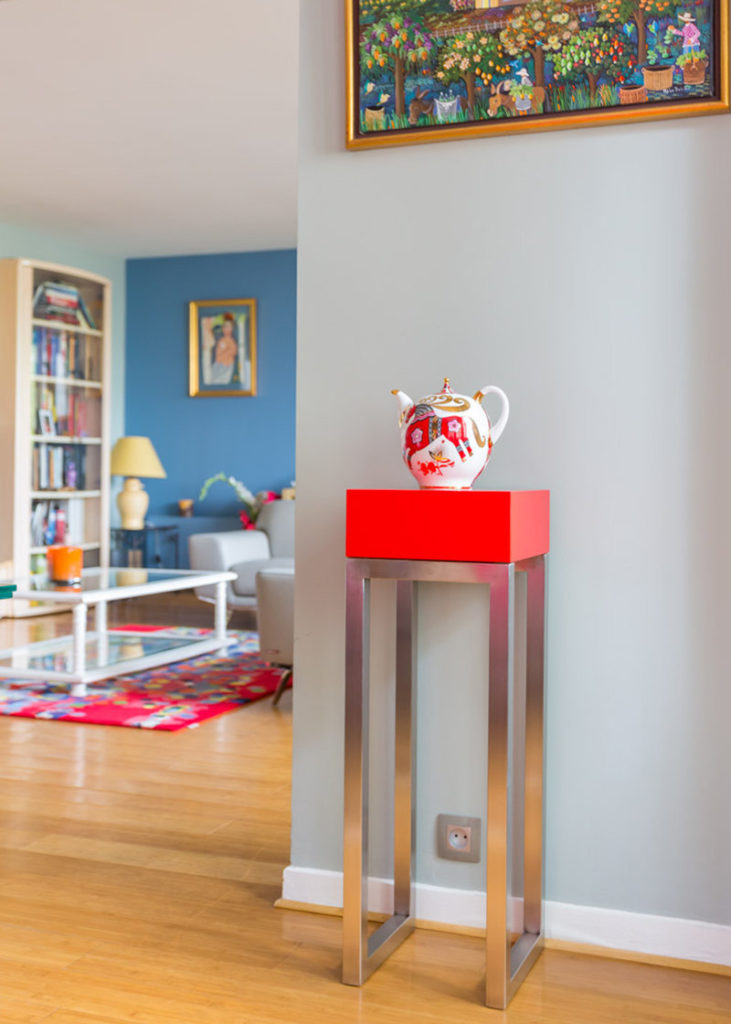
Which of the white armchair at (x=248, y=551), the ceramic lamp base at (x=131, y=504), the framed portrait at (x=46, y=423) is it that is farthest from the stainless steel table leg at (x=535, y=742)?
the ceramic lamp base at (x=131, y=504)

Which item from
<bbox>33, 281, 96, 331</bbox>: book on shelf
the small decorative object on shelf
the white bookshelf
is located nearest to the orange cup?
the white bookshelf

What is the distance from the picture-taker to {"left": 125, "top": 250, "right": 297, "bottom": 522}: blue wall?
8102mm

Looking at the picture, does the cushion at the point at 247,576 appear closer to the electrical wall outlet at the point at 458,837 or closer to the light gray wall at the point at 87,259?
the light gray wall at the point at 87,259

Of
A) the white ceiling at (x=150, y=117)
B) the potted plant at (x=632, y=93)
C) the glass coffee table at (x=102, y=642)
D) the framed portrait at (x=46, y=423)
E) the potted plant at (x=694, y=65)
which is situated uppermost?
the white ceiling at (x=150, y=117)

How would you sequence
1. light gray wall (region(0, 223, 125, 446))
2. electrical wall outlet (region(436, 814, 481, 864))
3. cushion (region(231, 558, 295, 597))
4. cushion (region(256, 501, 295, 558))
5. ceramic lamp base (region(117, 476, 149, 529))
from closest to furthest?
electrical wall outlet (region(436, 814, 481, 864)) < cushion (region(231, 558, 295, 597)) < cushion (region(256, 501, 295, 558)) < light gray wall (region(0, 223, 125, 446)) < ceramic lamp base (region(117, 476, 149, 529))

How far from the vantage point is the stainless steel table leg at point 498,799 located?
1953 millimetres

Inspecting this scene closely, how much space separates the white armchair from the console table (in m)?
3.68

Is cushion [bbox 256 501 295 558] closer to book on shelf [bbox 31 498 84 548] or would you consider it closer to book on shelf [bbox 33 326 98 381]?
book on shelf [bbox 31 498 84 548]

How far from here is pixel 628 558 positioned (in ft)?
7.30

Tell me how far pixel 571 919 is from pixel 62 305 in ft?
20.6

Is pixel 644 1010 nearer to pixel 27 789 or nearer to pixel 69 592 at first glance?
pixel 27 789

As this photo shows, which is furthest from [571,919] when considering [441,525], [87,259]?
[87,259]

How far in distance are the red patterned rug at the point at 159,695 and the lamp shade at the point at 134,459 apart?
2375 millimetres

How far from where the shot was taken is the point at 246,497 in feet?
25.5
